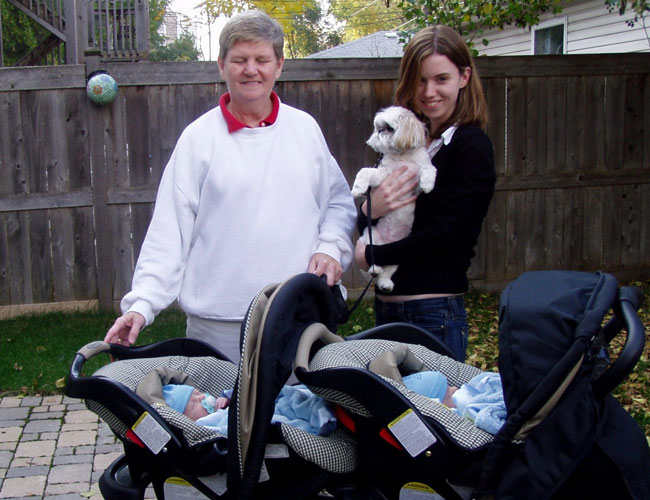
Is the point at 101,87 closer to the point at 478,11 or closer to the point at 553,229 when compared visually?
the point at 478,11

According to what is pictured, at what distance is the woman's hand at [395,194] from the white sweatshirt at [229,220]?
236mm

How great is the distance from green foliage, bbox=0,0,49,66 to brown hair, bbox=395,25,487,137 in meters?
17.4

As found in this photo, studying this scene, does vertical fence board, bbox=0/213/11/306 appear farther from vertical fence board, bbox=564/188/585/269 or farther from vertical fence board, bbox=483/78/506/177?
vertical fence board, bbox=564/188/585/269

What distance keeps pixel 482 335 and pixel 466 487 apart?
16.0ft

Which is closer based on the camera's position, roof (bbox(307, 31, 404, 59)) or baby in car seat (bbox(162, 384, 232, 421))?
baby in car seat (bbox(162, 384, 232, 421))

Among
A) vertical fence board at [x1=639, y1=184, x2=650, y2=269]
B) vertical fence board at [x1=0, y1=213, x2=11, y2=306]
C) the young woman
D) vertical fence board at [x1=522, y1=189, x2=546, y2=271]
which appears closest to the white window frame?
vertical fence board at [x1=639, y1=184, x2=650, y2=269]

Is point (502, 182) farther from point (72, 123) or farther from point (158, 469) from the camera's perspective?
point (158, 469)

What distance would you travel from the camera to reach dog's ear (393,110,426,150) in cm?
286

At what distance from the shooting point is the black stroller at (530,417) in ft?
5.78

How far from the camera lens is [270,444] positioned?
6.66 feet

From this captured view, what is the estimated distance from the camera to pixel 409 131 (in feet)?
9.41

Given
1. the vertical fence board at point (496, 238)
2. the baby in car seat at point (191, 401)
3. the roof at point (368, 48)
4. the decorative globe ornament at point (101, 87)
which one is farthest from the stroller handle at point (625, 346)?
the roof at point (368, 48)

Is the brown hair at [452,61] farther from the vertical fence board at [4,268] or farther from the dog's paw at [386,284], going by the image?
the vertical fence board at [4,268]

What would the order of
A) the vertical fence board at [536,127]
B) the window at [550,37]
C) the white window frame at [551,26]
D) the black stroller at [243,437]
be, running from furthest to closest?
1. the window at [550,37]
2. the white window frame at [551,26]
3. the vertical fence board at [536,127]
4. the black stroller at [243,437]
